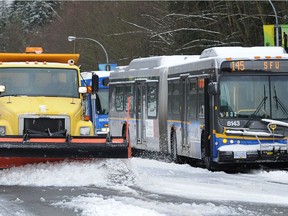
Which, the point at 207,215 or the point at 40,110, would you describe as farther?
the point at 40,110

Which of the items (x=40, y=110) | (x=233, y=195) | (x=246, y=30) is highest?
(x=246, y=30)

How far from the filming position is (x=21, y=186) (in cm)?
1642

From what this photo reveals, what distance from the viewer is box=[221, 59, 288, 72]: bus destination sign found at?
69.1 feet

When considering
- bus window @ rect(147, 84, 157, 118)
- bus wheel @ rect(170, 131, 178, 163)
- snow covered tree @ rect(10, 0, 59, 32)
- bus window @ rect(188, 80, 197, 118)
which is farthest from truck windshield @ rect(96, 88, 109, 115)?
snow covered tree @ rect(10, 0, 59, 32)

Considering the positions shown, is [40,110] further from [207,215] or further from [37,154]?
[207,215]

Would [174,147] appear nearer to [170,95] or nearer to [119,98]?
[170,95]

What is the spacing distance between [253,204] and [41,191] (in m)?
3.81

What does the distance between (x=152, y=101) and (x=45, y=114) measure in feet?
32.1

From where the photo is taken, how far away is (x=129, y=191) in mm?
15508

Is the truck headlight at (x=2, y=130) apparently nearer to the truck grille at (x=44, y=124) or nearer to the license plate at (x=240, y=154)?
the truck grille at (x=44, y=124)

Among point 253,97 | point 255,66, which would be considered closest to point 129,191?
point 253,97

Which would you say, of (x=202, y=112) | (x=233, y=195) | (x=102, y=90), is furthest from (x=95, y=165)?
(x=102, y=90)

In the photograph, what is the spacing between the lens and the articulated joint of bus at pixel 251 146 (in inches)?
810

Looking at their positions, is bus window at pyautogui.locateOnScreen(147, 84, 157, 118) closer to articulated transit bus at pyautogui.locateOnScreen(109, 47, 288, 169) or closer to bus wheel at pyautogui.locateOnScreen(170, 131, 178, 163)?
bus wheel at pyautogui.locateOnScreen(170, 131, 178, 163)
